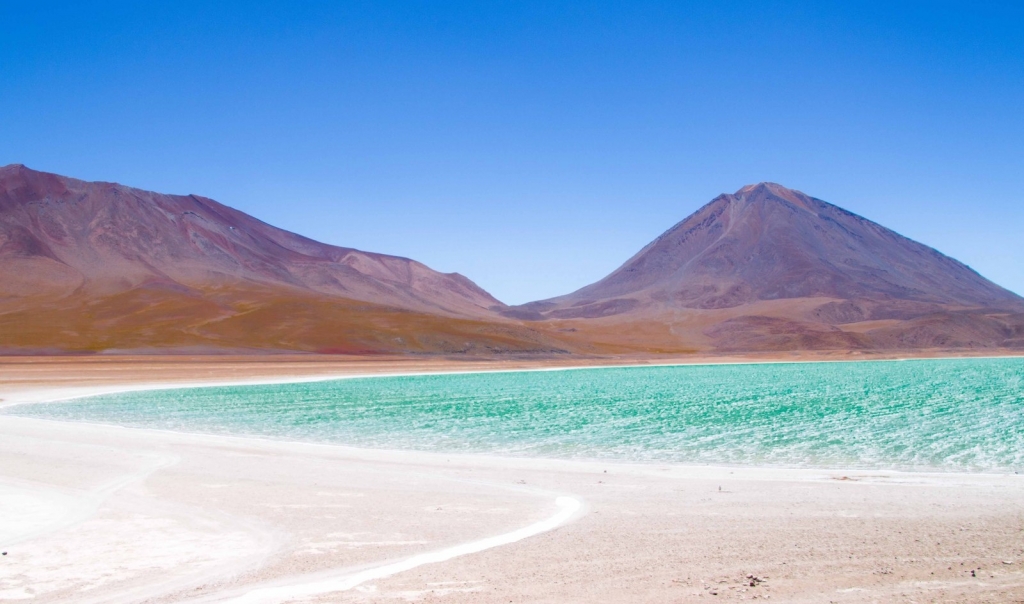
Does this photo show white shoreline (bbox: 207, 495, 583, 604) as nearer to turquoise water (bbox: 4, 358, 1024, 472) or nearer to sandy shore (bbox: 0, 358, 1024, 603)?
sandy shore (bbox: 0, 358, 1024, 603)

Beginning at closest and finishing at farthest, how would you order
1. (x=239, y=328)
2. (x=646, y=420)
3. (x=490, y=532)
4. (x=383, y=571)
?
(x=383, y=571) < (x=490, y=532) < (x=646, y=420) < (x=239, y=328)

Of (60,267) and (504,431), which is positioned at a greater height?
(60,267)

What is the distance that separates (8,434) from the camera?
76.8 feet

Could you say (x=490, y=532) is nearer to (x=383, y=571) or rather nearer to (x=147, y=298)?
(x=383, y=571)

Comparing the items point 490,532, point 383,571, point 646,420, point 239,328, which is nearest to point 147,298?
point 239,328

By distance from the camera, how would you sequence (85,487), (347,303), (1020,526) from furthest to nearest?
1. (347,303)
2. (85,487)
3. (1020,526)

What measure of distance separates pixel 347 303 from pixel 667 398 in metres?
115

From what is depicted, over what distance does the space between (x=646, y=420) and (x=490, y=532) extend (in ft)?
59.7

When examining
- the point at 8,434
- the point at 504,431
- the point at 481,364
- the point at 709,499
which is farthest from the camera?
the point at 481,364

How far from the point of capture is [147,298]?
458 feet

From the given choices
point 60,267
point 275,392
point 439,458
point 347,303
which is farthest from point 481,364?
point 60,267

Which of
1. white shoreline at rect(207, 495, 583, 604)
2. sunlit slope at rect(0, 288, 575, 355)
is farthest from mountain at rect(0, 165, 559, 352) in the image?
white shoreline at rect(207, 495, 583, 604)

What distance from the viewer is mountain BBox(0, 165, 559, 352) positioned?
111438mm

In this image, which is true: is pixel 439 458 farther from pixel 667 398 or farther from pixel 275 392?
pixel 275 392
